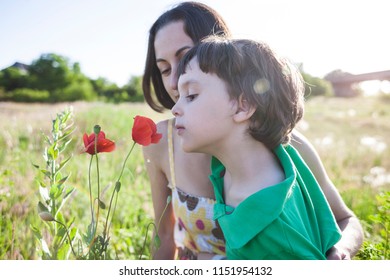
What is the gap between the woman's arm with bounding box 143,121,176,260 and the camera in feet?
5.08

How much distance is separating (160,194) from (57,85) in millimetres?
7172

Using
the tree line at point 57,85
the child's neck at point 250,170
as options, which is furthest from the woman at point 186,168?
the tree line at point 57,85

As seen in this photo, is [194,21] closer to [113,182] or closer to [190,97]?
[190,97]

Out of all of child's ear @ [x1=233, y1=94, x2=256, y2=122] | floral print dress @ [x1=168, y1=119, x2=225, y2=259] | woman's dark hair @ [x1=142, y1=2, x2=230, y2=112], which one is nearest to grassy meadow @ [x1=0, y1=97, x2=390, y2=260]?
floral print dress @ [x1=168, y1=119, x2=225, y2=259]

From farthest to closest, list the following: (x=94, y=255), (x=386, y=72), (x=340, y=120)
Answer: (x=340, y=120)
(x=386, y=72)
(x=94, y=255)

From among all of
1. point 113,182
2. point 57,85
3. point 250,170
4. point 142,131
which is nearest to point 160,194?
point 250,170

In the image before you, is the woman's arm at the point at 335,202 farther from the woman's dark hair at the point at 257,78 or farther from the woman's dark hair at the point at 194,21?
the woman's dark hair at the point at 194,21

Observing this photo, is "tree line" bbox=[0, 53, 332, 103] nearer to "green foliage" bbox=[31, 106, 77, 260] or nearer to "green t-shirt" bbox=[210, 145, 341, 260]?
"green t-shirt" bbox=[210, 145, 341, 260]

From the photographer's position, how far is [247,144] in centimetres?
107

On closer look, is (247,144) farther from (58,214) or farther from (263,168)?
(58,214)

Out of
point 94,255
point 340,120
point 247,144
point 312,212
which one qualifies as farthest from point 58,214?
point 340,120

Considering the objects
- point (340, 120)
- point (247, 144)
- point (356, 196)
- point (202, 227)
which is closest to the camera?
point (247, 144)

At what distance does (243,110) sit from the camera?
1.05 meters
